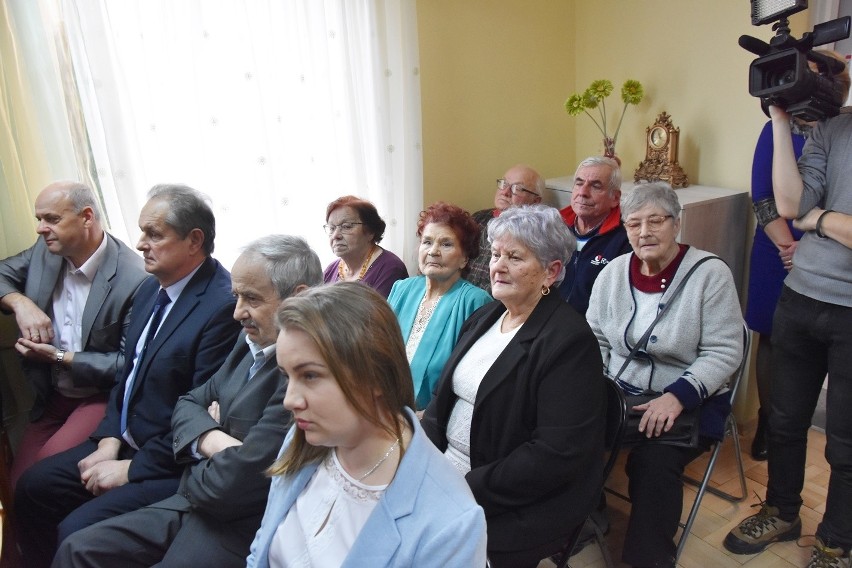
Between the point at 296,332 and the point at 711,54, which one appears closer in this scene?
the point at 296,332

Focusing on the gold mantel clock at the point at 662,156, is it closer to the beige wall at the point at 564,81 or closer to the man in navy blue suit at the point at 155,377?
the beige wall at the point at 564,81

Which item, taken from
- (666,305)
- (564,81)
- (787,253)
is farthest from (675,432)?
(564,81)

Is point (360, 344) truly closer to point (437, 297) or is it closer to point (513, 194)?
point (437, 297)

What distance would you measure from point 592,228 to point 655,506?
1240 millimetres

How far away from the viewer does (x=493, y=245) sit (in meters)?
1.83

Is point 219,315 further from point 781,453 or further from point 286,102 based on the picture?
point 781,453

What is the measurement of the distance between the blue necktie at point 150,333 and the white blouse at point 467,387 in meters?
1.04

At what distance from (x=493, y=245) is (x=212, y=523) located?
1.07 metres

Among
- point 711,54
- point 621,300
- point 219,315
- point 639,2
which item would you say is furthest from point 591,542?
point 639,2

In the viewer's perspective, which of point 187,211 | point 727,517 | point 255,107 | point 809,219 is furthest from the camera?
point 255,107

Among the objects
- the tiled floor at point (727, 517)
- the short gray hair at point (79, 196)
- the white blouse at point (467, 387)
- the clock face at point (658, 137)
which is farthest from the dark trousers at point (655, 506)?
the short gray hair at point (79, 196)

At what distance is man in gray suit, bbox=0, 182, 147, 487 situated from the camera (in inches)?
89.3

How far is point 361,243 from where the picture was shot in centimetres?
267

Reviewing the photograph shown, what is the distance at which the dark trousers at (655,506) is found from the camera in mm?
1859
